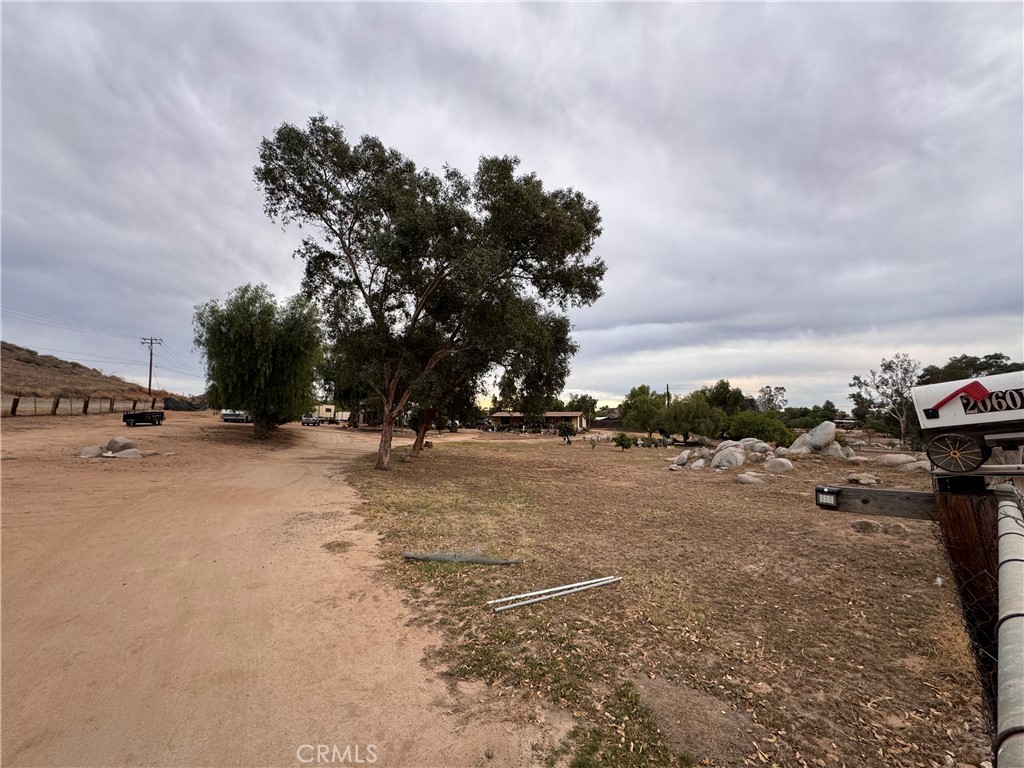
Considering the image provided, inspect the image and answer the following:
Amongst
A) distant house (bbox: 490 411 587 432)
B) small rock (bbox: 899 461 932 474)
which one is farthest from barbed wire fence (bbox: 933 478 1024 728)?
distant house (bbox: 490 411 587 432)

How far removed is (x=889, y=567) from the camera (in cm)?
627

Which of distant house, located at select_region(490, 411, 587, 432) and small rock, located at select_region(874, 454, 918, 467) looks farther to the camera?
distant house, located at select_region(490, 411, 587, 432)

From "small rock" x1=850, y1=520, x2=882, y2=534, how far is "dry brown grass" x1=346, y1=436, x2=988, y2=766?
0.21 m

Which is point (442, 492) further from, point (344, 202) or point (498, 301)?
point (344, 202)

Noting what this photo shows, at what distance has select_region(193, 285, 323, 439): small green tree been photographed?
893 inches

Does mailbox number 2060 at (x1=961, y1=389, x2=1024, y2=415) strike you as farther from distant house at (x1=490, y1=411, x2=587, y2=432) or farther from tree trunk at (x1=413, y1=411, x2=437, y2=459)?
distant house at (x1=490, y1=411, x2=587, y2=432)

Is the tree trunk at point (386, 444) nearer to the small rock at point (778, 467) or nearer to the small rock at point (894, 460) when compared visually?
the small rock at point (778, 467)

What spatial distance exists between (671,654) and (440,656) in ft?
6.80

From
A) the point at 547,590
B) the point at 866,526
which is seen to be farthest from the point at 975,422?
the point at 866,526

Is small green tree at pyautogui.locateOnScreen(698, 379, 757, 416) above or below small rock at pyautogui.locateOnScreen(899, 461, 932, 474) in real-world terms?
above

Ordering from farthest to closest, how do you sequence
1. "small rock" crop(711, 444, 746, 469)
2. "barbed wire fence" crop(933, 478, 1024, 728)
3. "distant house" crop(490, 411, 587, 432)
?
"distant house" crop(490, 411, 587, 432) → "small rock" crop(711, 444, 746, 469) → "barbed wire fence" crop(933, 478, 1024, 728)

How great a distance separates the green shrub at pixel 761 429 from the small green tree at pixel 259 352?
105 feet

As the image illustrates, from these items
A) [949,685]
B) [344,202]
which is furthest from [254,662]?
[344,202]

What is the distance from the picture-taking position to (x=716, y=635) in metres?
4.23
